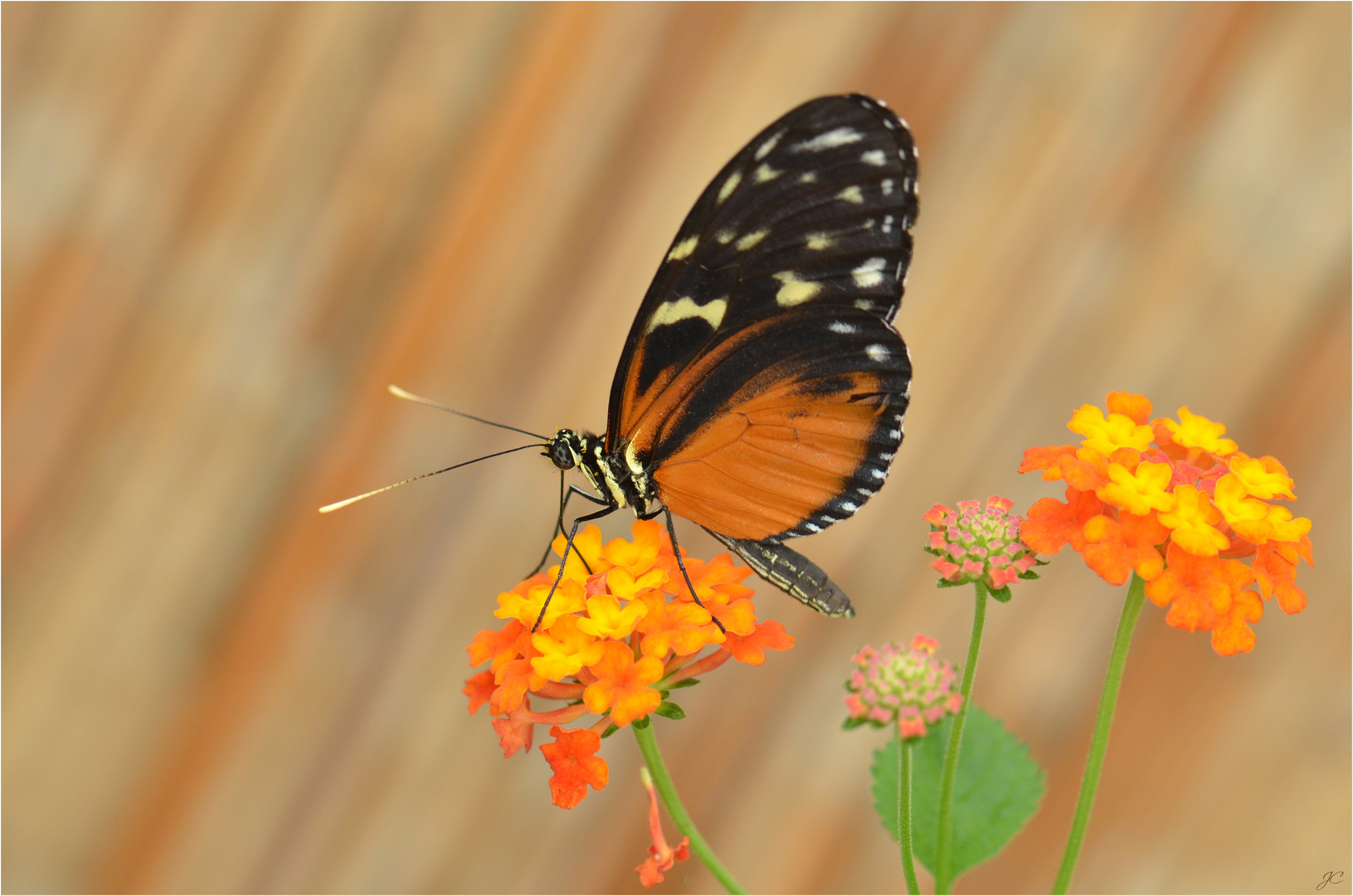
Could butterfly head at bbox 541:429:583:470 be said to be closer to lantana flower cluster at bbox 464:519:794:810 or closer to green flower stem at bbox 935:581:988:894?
lantana flower cluster at bbox 464:519:794:810

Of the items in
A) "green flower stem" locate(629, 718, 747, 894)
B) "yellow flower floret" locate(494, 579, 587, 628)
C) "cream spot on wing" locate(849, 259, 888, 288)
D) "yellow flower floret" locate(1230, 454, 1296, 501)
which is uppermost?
"cream spot on wing" locate(849, 259, 888, 288)

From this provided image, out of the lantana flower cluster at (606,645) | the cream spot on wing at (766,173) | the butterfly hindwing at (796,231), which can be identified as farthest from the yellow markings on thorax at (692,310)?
the lantana flower cluster at (606,645)

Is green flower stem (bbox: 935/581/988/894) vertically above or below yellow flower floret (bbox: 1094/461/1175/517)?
below

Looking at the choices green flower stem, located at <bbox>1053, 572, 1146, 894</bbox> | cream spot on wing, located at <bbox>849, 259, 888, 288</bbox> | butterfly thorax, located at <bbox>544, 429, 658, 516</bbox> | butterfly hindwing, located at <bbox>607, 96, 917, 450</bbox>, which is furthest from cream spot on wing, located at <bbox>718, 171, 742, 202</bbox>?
green flower stem, located at <bbox>1053, 572, 1146, 894</bbox>

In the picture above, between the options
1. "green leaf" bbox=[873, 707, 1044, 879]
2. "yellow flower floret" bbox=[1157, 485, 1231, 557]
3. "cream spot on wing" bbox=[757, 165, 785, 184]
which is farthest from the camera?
"cream spot on wing" bbox=[757, 165, 785, 184]

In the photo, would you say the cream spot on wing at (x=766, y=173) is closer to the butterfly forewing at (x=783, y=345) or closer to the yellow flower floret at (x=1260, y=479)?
the butterfly forewing at (x=783, y=345)

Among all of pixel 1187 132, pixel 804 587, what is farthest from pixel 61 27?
pixel 1187 132
